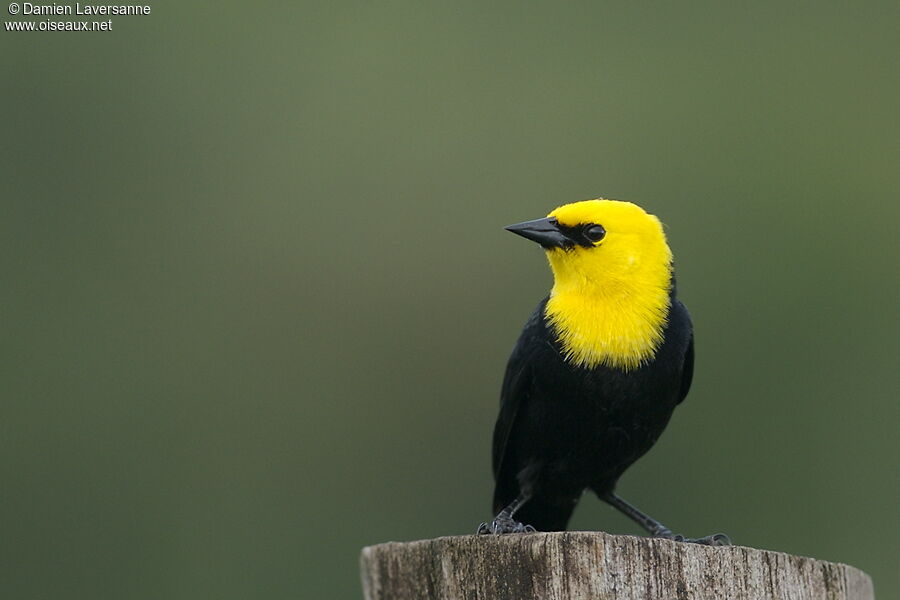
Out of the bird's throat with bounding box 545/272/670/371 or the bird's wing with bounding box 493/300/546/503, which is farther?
the bird's wing with bounding box 493/300/546/503

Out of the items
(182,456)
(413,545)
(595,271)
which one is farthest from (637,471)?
(413,545)

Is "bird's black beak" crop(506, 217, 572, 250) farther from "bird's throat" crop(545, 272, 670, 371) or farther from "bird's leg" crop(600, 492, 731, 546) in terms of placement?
"bird's leg" crop(600, 492, 731, 546)

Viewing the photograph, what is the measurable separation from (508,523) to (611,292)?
97 cm

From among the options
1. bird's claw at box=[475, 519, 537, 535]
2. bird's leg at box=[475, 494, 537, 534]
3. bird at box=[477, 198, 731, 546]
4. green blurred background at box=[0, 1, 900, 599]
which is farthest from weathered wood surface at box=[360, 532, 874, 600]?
green blurred background at box=[0, 1, 900, 599]

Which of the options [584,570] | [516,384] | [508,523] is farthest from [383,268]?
[584,570]

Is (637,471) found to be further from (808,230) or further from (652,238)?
(652,238)

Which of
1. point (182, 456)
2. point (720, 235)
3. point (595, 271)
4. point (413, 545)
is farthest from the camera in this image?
point (720, 235)

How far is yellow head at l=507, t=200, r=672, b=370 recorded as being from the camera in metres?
5.35

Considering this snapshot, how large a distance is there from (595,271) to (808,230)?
24.7 feet

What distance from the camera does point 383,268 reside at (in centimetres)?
1189

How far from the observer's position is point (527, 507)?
19.6ft

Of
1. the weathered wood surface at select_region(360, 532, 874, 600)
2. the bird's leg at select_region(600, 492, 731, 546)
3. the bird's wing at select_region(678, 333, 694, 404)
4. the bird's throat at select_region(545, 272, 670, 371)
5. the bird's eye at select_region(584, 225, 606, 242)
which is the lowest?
the bird's leg at select_region(600, 492, 731, 546)

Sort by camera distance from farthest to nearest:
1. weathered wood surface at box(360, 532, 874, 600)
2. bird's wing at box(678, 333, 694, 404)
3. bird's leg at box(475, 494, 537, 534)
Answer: bird's wing at box(678, 333, 694, 404) < bird's leg at box(475, 494, 537, 534) < weathered wood surface at box(360, 532, 874, 600)

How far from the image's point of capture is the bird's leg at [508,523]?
202 inches
